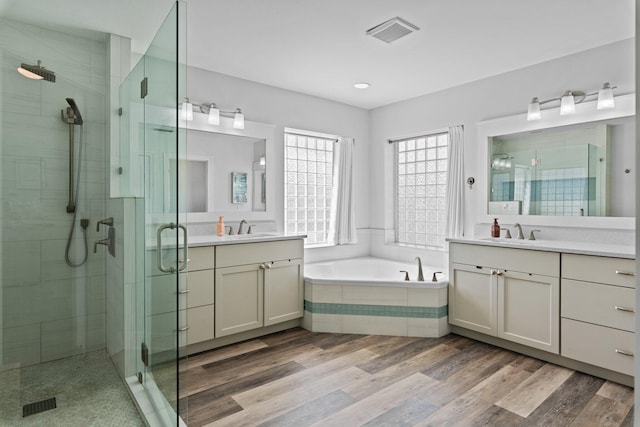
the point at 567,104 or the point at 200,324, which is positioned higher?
the point at 567,104

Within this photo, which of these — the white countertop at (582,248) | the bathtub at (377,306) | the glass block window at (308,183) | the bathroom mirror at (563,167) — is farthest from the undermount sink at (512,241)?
the glass block window at (308,183)

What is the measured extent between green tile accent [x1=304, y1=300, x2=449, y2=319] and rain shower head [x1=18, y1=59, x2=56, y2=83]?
257 centimetres

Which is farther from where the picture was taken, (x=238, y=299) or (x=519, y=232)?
(x=519, y=232)

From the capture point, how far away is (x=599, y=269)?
2.46 meters

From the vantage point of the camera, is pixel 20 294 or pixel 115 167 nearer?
pixel 20 294

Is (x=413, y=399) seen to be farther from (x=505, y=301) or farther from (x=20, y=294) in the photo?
(x=20, y=294)

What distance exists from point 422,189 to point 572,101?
5.82 ft

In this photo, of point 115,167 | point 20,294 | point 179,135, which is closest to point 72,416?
point 20,294

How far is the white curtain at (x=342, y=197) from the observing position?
453 cm

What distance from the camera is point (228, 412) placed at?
6.85 ft

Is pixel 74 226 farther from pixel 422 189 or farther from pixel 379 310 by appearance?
pixel 422 189

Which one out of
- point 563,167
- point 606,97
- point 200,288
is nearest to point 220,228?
point 200,288

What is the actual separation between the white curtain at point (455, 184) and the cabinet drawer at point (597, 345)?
4.70 ft

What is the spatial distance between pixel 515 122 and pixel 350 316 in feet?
7.70
